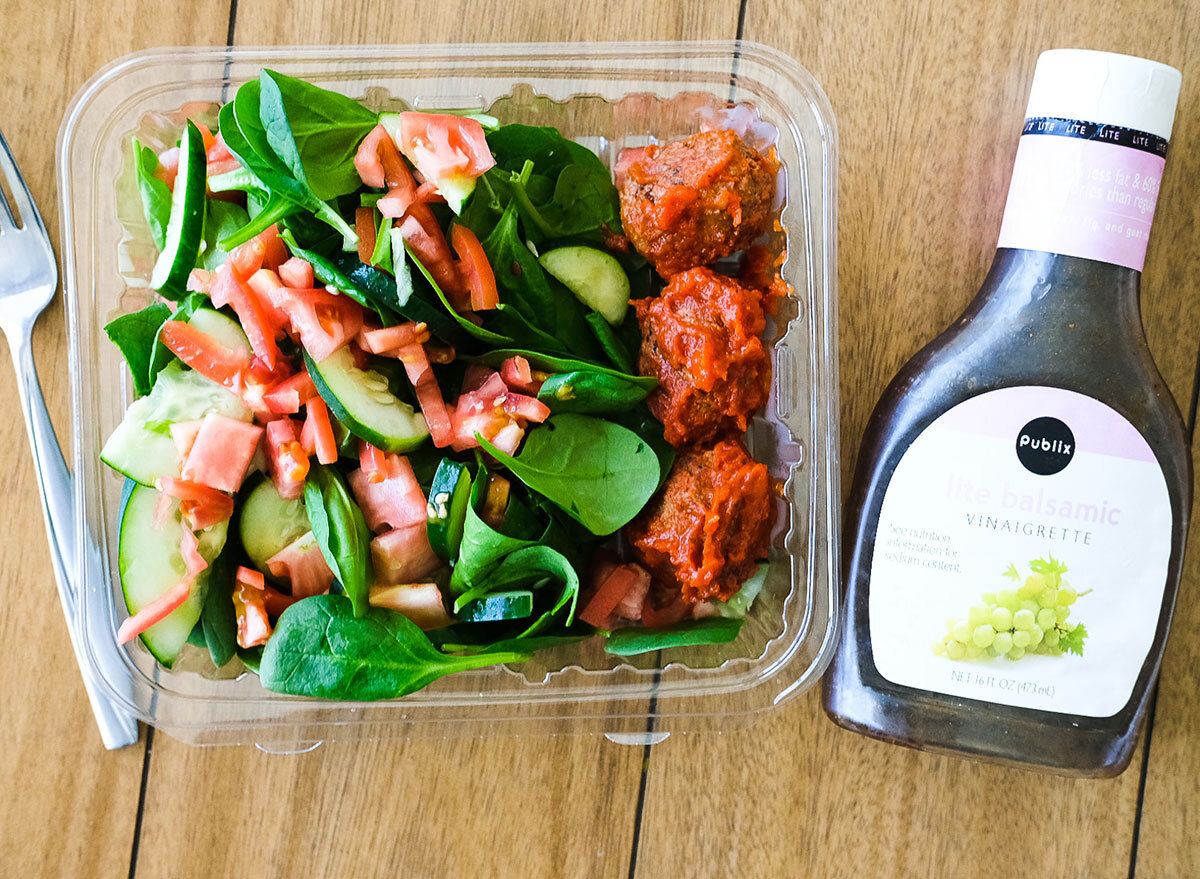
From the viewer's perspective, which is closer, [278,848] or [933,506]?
[933,506]

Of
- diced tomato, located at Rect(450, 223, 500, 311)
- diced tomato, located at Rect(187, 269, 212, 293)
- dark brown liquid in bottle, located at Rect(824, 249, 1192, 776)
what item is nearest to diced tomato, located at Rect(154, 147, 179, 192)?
diced tomato, located at Rect(187, 269, 212, 293)

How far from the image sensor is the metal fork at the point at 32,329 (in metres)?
1.13

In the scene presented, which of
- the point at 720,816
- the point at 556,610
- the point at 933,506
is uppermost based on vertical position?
the point at 933,506

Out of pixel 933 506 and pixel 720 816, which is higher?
pixel 933 506

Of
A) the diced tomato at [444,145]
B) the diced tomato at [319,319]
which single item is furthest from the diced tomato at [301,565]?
the diced tomato at [444,145]

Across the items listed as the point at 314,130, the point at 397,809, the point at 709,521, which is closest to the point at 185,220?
the point at 314,130

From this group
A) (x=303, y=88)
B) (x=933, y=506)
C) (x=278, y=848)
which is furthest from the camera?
(x=278, y=848)

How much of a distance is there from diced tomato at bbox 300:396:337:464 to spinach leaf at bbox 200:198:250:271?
0.71 feet

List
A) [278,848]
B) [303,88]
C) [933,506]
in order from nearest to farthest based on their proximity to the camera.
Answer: [303,88], [933,506], [278,848]

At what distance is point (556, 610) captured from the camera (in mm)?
982

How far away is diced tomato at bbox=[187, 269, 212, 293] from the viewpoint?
1.00 meters

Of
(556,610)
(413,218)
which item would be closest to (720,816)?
(556,610)

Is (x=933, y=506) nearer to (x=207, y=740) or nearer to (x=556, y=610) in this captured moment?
(x=556, y=610)

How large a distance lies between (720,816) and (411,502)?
1.97 ft
